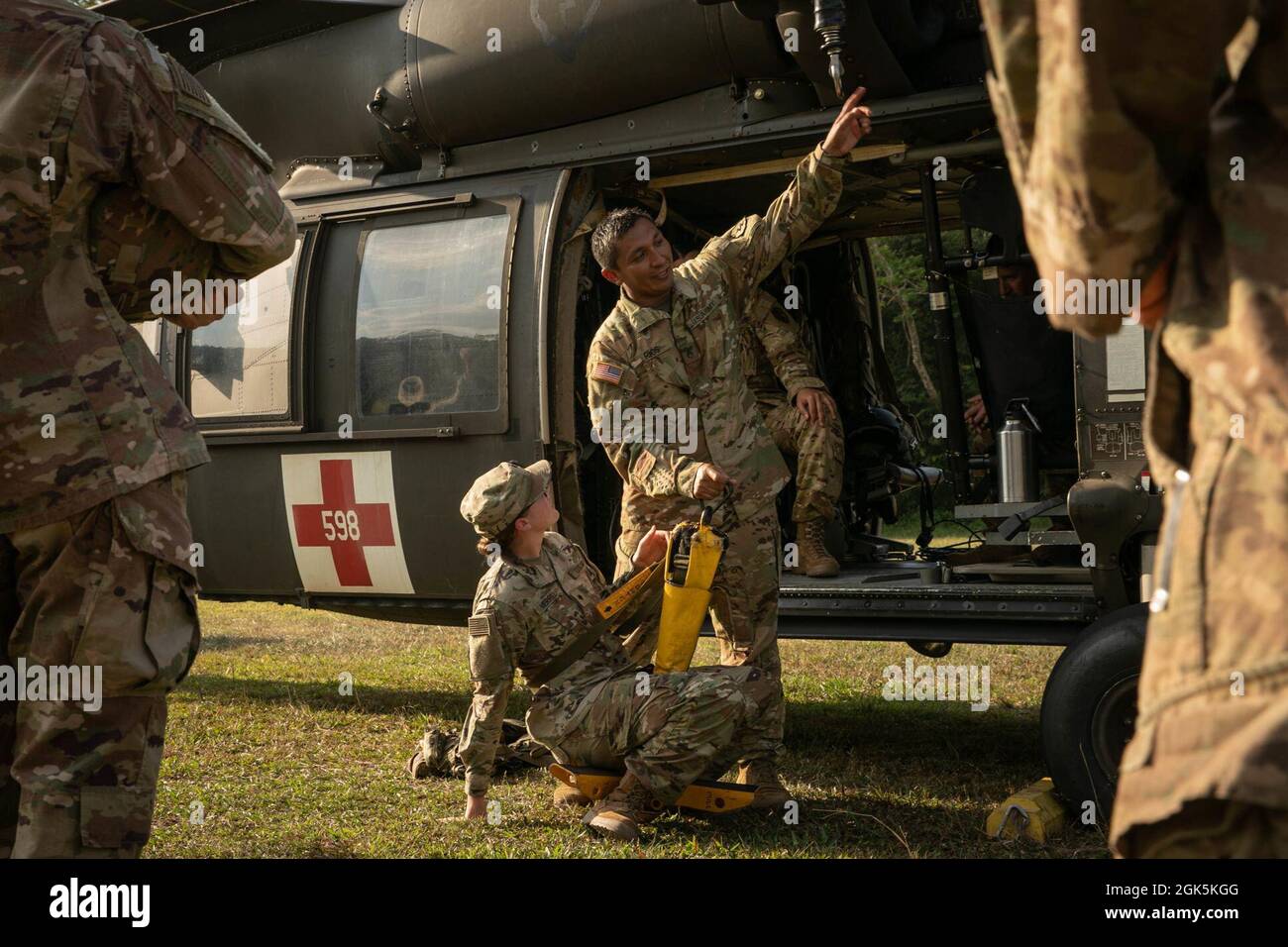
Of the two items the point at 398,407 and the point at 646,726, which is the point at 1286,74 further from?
the point at 398,407

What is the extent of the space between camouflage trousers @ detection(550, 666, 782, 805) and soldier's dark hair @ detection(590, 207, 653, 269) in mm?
1424

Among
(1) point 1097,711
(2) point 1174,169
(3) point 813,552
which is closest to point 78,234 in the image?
(2) point 1174,169

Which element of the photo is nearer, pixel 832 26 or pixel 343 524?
pixel 832 26

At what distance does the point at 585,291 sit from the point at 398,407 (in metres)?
0.96

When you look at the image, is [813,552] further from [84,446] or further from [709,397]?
[84,446]

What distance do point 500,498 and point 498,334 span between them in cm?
137

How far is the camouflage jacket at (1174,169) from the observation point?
53.9 inches

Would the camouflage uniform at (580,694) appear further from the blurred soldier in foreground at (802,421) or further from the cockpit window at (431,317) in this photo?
the blurred soldier in foreground at (802,421)

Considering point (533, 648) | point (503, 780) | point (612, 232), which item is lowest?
point (503, 780)

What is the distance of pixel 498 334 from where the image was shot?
5.45m

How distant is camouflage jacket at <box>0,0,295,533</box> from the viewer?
2.44 meters

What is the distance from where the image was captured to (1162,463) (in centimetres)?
153

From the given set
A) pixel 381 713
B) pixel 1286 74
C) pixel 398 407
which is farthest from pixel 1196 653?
pixel 381 713

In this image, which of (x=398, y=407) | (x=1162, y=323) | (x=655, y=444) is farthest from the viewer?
(x=398, y=407)
